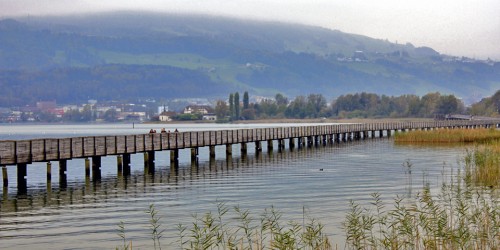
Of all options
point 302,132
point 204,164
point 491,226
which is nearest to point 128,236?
point 491,226

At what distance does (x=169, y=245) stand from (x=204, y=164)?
4322 cm

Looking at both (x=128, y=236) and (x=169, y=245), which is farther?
(x=128, y=236)

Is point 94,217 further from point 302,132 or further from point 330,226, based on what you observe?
point 302,132

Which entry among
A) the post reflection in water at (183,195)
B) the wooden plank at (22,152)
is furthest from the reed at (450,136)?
the wooden plank at (22,152)

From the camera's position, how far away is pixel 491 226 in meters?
27.7

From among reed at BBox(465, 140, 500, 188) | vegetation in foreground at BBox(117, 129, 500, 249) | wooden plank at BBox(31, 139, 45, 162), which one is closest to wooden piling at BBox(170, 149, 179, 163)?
wooden plank at BBox(31, 139, 45, 162)

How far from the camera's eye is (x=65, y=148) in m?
56.1

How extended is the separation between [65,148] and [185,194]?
14.3 meters

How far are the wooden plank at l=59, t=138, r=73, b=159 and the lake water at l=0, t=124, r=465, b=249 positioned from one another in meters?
1.79

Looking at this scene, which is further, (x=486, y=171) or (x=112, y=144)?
(x=112, y=144)

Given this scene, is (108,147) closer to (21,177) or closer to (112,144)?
(112,144)

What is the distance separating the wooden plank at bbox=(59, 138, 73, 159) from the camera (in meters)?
55.6

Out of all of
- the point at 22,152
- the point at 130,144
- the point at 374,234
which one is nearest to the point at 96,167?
the point at 130,144

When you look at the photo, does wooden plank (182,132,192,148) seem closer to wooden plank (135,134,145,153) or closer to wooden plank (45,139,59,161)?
wooden plank (135,134,145,153)
